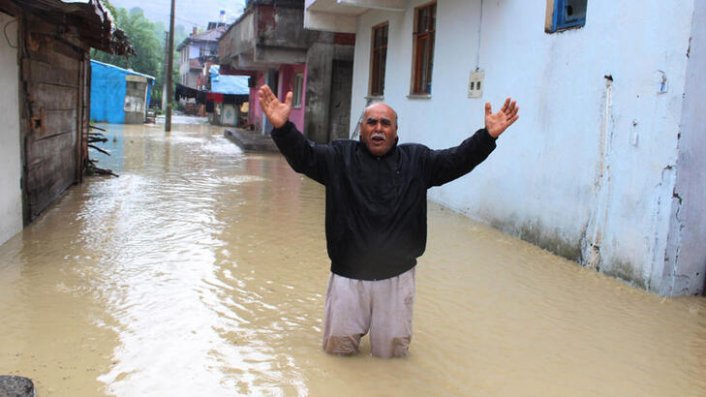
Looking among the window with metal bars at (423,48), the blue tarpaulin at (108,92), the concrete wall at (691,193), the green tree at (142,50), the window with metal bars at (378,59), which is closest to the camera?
the concrete wall at (691,193)

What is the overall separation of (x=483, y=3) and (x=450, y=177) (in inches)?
244

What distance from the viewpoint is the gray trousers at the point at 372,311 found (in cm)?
380

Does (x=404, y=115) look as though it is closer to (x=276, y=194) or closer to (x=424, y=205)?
(x=276, y=194)

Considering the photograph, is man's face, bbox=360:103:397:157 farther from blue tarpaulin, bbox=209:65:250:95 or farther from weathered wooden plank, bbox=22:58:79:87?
blue tarpaulin, bbox=209:65:250:95

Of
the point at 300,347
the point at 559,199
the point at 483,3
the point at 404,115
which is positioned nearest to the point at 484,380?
the point at 300,347

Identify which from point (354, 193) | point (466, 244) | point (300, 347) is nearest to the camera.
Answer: point (354, 193)

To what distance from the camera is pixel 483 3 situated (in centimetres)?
934

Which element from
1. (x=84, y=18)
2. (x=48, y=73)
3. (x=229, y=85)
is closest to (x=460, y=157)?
(x=84, y=18)

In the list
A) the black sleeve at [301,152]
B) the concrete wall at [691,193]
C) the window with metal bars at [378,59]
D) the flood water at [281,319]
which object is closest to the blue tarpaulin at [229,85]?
the window with metal bars at [378,59]

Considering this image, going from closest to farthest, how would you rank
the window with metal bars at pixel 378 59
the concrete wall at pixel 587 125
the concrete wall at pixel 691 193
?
the concrete wall at pixel 691 193 → the concrete wall at pixel 587 125 → the window with metal bars at pixel 378 59

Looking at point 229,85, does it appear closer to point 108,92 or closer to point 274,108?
point 108,92

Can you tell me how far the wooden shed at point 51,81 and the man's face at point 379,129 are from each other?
3447 millimetres

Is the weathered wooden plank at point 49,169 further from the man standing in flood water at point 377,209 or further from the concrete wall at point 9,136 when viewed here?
the man standing in flood water at point 377,209

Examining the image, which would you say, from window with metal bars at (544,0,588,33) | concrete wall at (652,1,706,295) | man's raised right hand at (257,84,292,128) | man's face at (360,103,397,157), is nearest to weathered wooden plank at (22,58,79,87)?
man's raised right hand at (257,84,292,128)
